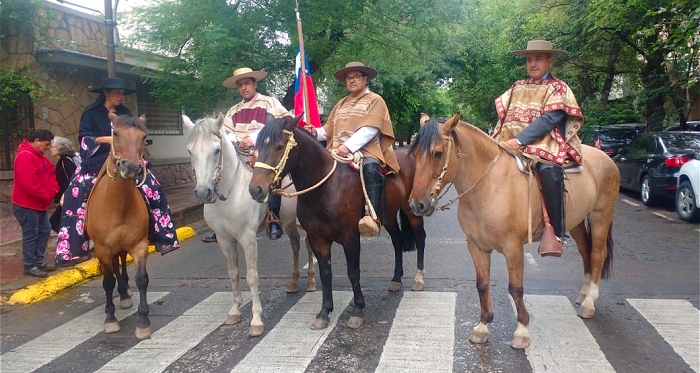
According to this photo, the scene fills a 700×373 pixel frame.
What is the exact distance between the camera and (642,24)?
627 inches

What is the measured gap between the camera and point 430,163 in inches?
163

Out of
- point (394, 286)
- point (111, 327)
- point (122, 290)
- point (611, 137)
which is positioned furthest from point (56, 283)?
point (611, 137)

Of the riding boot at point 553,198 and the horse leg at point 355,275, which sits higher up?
the riding boot at point 553,198

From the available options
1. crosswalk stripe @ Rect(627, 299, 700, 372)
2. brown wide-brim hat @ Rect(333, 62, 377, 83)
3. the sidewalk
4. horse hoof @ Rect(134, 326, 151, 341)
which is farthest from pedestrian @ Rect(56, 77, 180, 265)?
crosswalk stripe @ Rect(627, 299, 700, 372)

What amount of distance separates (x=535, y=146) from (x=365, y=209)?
1.70 m

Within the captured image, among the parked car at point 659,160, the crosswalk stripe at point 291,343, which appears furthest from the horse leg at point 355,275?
the parked car at point 659,160

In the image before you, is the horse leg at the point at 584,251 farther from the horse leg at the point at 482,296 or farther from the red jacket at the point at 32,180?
the red jacket at the point at 32,180

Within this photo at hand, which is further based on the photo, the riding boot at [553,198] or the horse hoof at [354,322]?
the horse hoof at [354,322]

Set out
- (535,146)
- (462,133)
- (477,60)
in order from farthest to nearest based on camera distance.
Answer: (477,60), (535,146), (462,133)

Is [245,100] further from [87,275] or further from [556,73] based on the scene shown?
[556,73]

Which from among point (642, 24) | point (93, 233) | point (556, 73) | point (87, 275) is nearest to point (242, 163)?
point (93, 233)

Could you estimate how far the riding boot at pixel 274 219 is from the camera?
5.73 metres

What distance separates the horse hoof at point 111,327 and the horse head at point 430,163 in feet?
10.7

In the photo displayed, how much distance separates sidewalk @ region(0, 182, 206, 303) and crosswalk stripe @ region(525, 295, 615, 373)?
6.00 metres
